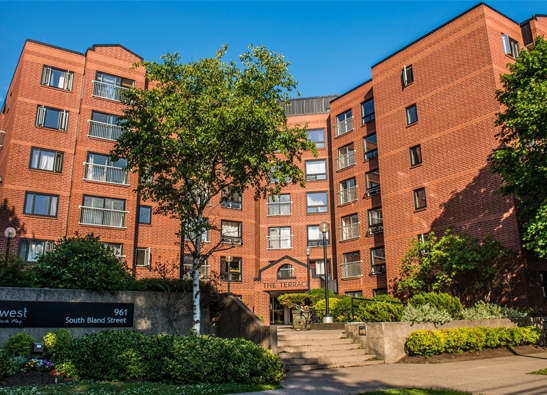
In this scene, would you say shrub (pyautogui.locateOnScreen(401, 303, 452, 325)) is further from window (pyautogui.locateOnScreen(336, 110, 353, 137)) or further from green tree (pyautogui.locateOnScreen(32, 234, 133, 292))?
window (pyautogui.locateOnScreen(336, 110, 353, 137))

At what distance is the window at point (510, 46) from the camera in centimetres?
2408

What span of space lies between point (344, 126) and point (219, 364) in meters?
26.6

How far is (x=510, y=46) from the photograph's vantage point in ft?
80.5

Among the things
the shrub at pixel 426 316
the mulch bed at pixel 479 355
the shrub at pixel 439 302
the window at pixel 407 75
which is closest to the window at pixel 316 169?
the window at pixel 407 75

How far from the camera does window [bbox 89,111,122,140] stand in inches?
1127

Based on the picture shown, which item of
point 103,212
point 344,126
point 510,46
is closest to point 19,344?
point 103,212

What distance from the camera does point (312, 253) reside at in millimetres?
34438

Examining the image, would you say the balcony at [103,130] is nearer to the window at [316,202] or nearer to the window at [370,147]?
the window at [316,202]

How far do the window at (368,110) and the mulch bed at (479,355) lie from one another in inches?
726

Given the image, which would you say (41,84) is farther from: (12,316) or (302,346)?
(302,346)

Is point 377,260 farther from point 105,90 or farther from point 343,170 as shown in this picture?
point 105,90

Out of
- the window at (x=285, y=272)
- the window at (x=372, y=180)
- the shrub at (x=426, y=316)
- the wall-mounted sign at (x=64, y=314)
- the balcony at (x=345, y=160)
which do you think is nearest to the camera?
the wall-mounted sign at (x=64, y=314)

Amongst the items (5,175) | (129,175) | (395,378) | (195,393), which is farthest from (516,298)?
(5,175)

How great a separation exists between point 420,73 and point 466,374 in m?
19.4
